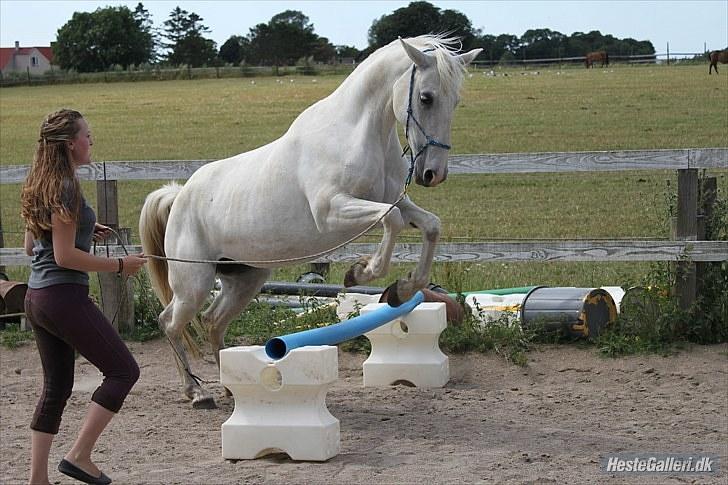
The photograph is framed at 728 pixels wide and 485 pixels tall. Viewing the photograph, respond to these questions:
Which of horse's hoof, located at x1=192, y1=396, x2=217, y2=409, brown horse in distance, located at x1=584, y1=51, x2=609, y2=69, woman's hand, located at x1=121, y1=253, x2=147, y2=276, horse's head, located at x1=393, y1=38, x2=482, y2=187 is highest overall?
brown horse in distance, located at x1=584, y1=51, x2=609, y2=69

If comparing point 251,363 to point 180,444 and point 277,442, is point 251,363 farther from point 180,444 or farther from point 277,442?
point 180,444

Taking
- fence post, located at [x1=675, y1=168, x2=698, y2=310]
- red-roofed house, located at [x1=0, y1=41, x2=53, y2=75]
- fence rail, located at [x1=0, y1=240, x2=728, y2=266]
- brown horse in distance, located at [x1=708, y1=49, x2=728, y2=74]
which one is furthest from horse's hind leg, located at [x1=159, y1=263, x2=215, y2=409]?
red-roofed house, located at [x1=0, y1=41, x2=53, y2=75]

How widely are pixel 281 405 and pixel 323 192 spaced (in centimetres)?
130

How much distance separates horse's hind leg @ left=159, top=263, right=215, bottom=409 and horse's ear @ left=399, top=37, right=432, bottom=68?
228 centimetres

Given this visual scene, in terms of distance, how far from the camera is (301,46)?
81188 mm

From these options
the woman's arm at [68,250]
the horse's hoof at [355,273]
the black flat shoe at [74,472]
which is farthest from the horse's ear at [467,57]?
the black flat shoe at [74,472]

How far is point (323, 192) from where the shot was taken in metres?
6.07

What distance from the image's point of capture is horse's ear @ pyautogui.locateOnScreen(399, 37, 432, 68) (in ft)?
18.5

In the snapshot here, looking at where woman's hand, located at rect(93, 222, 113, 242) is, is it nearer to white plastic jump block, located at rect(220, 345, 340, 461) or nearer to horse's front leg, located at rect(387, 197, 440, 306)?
white plastic jump block, located at rect(220, 345, 340, 461)

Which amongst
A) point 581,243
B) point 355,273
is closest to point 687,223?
point 581,243

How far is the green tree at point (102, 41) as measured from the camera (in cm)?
7725

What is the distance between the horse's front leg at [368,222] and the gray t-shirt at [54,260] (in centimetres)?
172

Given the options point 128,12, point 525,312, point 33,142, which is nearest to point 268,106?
point 33,142

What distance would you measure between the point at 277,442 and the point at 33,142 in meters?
24.1
